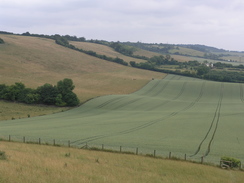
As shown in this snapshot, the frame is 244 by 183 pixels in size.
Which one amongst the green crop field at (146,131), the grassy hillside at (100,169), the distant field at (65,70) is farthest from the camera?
the distant field at (65,70)

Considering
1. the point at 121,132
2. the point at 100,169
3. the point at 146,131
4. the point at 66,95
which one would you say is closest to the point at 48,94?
the point at 66,95

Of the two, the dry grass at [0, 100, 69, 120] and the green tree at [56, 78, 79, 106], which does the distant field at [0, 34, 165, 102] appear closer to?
the green tree at [56, 78, 79, 106]

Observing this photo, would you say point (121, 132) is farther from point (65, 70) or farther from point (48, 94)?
point (65, 70)

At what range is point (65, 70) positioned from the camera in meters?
110

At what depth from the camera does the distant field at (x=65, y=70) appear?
8589 centimetres

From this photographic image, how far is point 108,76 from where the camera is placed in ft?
352

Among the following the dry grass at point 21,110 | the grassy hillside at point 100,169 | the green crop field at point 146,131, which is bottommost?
the dry grass at point 21,110

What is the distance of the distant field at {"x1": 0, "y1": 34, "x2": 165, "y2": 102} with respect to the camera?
85.9 m

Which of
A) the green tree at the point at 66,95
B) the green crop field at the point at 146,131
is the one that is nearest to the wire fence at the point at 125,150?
the green crop field at the point at 146,131

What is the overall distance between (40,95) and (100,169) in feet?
168

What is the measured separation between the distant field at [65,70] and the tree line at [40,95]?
494 cm

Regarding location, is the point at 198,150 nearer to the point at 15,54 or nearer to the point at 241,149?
the point at 241,149

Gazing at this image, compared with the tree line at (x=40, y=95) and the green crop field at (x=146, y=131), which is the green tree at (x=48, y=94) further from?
the green crop field at (x=146, y=131)

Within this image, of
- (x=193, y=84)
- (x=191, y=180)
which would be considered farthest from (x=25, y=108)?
(x=193, y=84)
